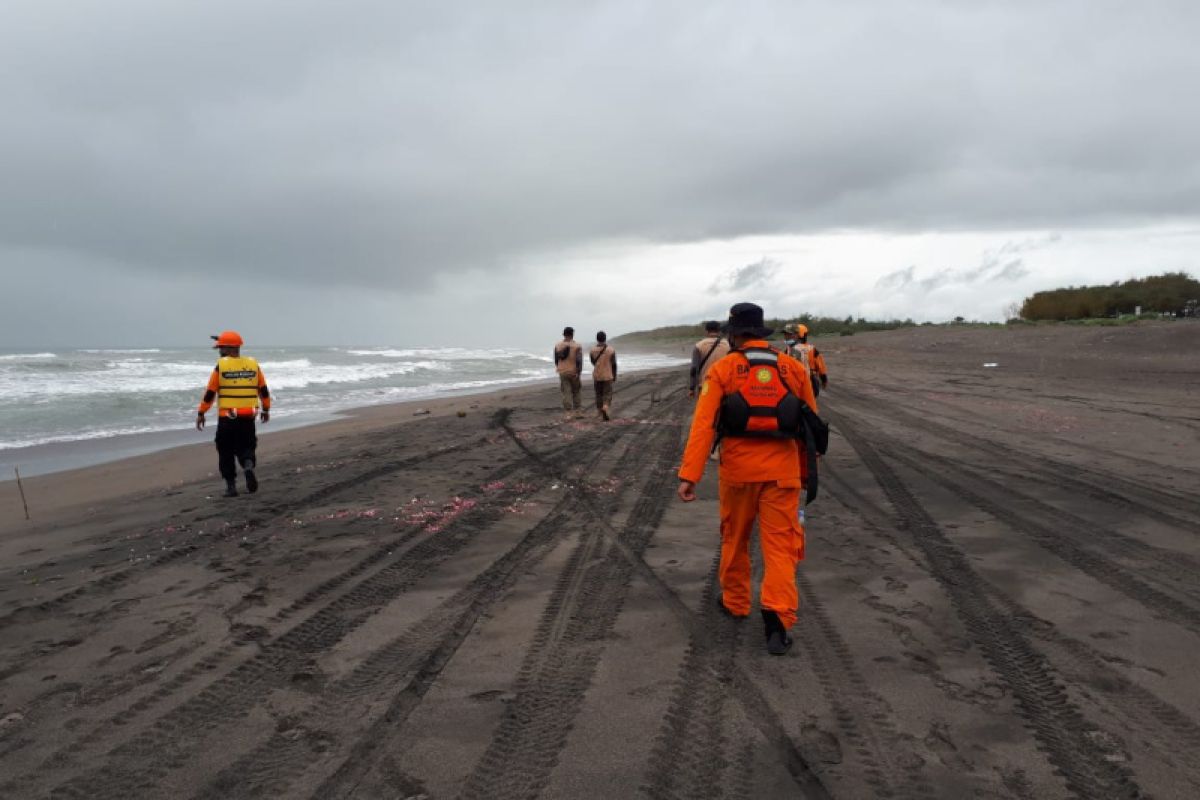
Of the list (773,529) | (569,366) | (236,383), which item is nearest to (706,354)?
(773,529)

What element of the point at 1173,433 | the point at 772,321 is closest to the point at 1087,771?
the point at 1173,433

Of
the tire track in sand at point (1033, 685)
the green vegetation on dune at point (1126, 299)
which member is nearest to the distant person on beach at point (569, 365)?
the tire track in sand at point (1033, 685)

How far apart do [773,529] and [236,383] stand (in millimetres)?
6470

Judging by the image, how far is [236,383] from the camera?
8.17m

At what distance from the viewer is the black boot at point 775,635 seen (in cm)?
395

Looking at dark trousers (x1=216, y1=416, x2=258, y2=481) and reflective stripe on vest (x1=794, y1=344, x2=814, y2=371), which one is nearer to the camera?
dark trousers (x1=216, y1=416, x2=258, y2=481)

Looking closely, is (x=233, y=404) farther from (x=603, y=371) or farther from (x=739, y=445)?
(x=603, y=371)

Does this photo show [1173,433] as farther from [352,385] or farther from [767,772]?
[352,385]

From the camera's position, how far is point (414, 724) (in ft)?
10.8

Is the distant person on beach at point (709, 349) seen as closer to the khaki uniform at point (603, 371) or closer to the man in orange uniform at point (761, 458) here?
the khaki uniform at point (603, 371)

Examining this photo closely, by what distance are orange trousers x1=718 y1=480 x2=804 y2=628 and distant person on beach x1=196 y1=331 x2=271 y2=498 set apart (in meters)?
5.96

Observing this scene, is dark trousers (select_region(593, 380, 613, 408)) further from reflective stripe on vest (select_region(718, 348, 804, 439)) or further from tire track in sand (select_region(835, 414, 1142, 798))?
reflective stripe on vest (select_region(718, 348, 804, 439))

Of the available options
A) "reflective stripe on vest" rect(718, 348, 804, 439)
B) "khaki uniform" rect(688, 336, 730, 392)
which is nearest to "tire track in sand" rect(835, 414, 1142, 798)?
"reflective stripe on vest" rect(718, 348, 804, 439)

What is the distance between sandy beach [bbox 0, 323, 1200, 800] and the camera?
9.77 feet
